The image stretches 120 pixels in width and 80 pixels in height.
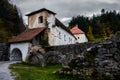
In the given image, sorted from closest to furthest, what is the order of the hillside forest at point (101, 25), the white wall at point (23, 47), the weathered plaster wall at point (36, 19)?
the white wall at point (23, 47) < the weathered plaster wall at point (36, 19) < the hillside forest at point (101, 25)

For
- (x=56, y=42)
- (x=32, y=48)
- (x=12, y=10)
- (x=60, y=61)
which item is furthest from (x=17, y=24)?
(x=60, y=61)

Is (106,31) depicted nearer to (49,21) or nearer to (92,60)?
(49,21)

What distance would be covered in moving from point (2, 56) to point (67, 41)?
15.9m

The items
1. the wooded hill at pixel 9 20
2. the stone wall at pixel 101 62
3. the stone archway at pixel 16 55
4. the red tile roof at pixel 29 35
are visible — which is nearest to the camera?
the stone wall at pixel 101 62

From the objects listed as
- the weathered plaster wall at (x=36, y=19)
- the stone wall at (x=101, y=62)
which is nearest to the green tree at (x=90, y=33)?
the weathered plaster wall at (x=36, y=19)

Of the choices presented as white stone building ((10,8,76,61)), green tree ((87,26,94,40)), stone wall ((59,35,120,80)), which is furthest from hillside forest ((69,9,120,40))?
stone wall ((59,35,120,80))

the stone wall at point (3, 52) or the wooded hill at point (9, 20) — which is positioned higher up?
the wooded hill at point (9, 20)

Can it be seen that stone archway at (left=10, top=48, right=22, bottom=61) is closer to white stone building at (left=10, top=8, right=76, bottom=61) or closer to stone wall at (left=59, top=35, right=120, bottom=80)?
white stone building at (left=10, top=8, right=76, bottom=61)

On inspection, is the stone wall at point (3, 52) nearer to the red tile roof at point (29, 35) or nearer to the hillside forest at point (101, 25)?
the red tile roof at point (29, 35)

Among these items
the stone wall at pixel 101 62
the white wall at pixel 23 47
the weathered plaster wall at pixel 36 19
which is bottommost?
the stone wall at pixel 101 62

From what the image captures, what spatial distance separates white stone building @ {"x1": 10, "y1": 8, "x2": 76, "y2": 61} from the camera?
4385 cm

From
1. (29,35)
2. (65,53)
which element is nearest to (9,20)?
(29,35)

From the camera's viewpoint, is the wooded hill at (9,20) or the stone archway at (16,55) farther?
the wooded hill at (9,20)

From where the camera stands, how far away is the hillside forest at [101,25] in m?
100
